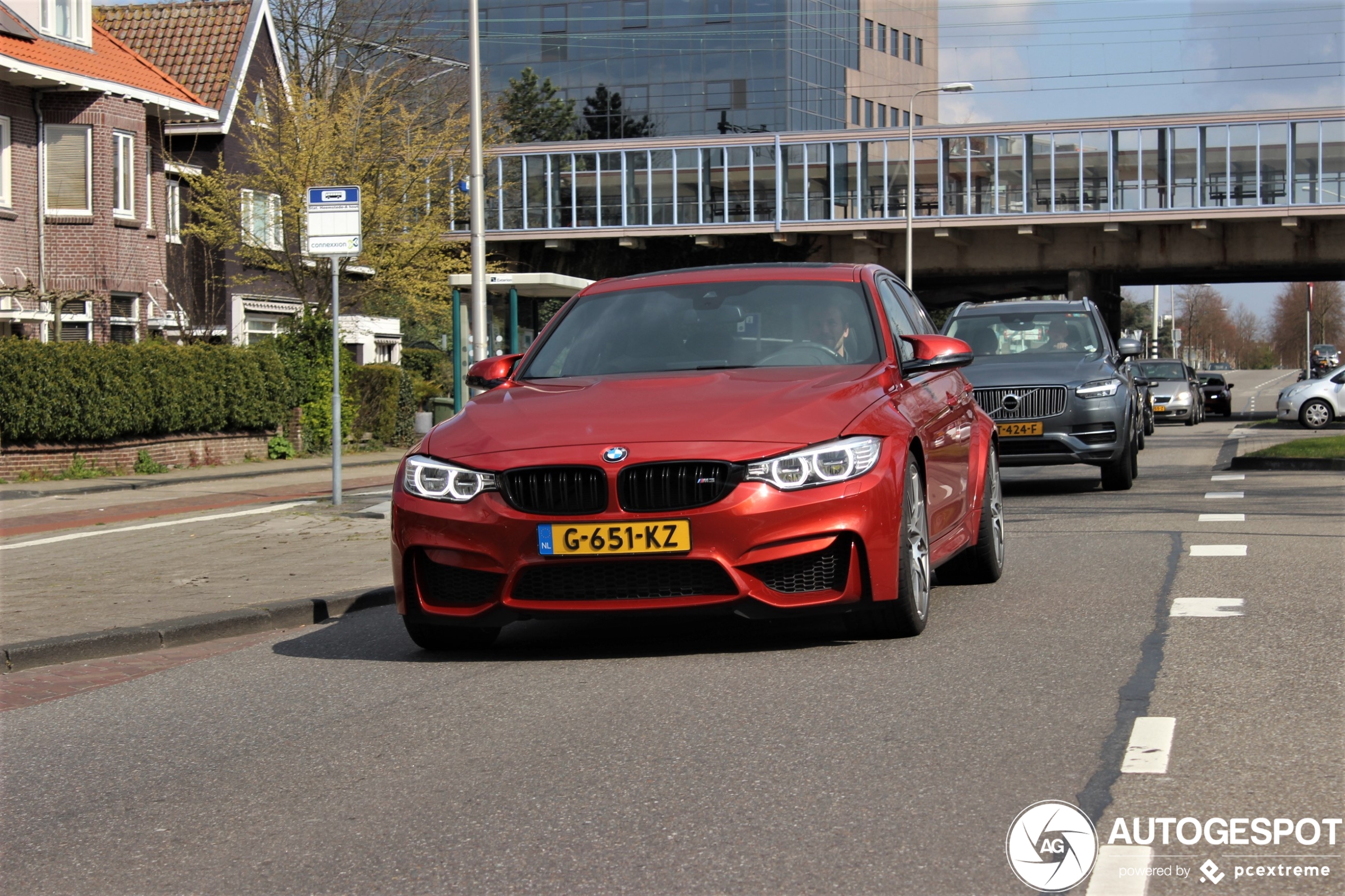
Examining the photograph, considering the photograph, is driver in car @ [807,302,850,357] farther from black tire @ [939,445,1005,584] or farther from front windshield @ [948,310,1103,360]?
front windshield @ [948,310,1103,360]

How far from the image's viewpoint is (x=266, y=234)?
34.2 m

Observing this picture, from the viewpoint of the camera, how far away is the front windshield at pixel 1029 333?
51.6 feet

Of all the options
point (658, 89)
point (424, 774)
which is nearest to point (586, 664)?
point (424, 774)

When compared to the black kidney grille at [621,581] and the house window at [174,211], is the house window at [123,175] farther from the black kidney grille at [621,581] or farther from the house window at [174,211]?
the black kidney grille at [621,581]

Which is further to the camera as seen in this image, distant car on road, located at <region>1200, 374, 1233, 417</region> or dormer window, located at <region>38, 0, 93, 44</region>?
distant car on road, located at <region>1200, 374, 1233, 417</region>

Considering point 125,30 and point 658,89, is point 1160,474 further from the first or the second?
point 658,89

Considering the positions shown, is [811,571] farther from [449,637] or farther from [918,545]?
[449,637]

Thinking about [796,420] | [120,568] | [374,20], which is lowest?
[120,568]

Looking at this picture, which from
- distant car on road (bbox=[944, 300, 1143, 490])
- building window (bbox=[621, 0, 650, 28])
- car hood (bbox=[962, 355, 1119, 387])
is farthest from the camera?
building window (bbox=[621, 0, 650, 28])

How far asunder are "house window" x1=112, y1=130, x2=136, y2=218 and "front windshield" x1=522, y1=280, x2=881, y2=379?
80.4 feet

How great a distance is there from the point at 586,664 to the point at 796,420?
131cm

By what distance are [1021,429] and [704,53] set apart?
7628 cm

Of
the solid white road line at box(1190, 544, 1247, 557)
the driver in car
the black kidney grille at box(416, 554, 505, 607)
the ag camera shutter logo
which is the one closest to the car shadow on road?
the black kidney grille at box(416, 554, 505, 607)

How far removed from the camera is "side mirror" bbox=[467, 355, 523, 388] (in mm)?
7547
